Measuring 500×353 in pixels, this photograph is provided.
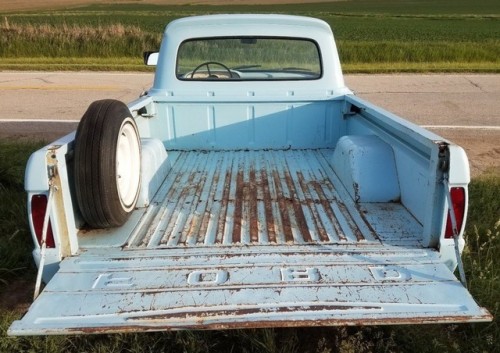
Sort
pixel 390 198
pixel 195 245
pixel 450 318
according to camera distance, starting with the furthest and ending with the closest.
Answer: pixel 390 198 → pixel 195 245 → pixel 450 318

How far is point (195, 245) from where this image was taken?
8.54 feet

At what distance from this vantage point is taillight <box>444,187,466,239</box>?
91.4 inches

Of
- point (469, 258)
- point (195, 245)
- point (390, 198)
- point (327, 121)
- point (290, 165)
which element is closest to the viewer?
point (195, 245)

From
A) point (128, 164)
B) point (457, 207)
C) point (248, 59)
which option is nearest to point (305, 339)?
point (457, 207)

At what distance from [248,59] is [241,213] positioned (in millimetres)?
2224

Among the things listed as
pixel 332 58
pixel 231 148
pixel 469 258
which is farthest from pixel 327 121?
pixel 469 258

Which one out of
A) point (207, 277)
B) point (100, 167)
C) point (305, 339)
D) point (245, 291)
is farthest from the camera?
point (305, 339)

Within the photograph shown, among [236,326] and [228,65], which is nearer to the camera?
[236,326]

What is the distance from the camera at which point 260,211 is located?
313 centimetres

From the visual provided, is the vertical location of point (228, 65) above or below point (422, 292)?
above

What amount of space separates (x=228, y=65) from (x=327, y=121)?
1.19m

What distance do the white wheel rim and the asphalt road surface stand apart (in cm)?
450

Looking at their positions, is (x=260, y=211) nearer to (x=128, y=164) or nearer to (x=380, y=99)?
(x=128, y=164)

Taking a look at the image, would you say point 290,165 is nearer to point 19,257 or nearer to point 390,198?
point 390,198
